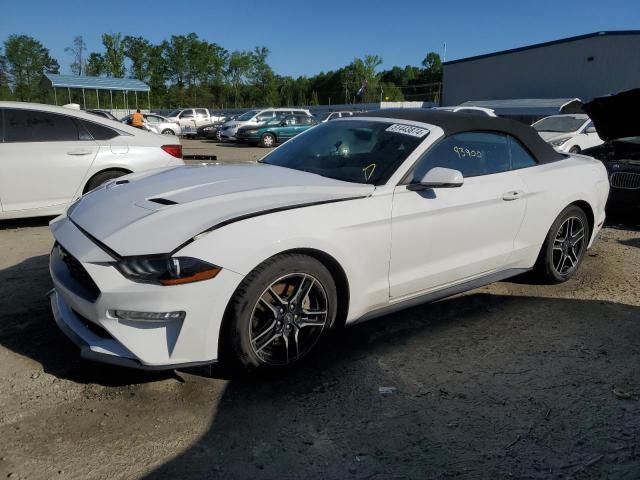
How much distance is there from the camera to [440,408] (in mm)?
2736

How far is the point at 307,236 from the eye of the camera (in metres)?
2.83

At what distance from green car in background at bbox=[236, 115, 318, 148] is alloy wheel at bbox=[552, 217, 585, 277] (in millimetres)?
18733

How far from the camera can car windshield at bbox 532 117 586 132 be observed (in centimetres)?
1437

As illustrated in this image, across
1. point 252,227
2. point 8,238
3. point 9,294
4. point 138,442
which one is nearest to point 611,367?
point 252,227

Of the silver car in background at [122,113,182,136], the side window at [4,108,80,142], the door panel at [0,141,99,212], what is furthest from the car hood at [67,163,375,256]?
the silver car in background at [122,113,182,136]

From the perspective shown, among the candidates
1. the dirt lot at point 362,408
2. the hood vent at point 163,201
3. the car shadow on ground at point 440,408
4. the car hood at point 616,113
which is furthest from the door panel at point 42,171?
the car hood at point 616,113

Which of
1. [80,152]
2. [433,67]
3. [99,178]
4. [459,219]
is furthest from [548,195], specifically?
[433,67]

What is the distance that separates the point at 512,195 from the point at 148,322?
2766mm

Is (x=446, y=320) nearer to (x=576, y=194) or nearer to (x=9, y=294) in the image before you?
(x=576, y=194)

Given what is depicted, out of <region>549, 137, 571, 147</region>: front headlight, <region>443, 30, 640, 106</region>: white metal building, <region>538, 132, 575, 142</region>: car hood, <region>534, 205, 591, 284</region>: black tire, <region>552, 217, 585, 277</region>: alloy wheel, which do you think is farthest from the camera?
<region>443, 30, 640, 106</region>: white metal building

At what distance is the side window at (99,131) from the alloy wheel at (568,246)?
516 cm

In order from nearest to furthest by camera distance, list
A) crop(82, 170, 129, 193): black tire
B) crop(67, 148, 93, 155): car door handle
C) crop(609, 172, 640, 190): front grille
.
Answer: crop(67, 148, 93, 155): car door handle, crop(82, 170, 129, 193): black tire, crop(609, 172, 640, 190): front grille

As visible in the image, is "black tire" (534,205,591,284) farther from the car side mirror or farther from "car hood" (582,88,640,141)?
"car hood" (582,88,640,141)

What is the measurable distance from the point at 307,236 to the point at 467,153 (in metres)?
1.65
